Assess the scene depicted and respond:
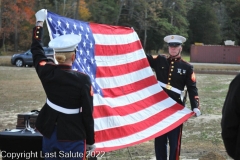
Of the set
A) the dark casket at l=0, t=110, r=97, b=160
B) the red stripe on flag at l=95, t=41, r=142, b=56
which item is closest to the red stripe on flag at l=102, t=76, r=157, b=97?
the red stripe on flag at l=95, t=41, r=142, b=56

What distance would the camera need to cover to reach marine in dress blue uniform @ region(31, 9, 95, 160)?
11.3 feet

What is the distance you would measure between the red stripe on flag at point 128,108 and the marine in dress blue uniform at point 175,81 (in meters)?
0.27

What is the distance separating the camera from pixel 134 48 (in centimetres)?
595

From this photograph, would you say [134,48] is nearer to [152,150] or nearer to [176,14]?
[152,150]

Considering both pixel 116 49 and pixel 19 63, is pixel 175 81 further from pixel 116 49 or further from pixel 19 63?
pixel 19 63

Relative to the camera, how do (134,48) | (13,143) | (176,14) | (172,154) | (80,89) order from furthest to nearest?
1. (176,14)
2. (134,48)
3. (172,154)
4. (13,143)
5. (80,89)

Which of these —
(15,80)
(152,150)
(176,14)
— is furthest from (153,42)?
(152,150)

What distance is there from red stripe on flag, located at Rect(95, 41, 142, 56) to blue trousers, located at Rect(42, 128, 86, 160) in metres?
1.83

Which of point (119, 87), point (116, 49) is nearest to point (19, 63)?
point (116, 49)

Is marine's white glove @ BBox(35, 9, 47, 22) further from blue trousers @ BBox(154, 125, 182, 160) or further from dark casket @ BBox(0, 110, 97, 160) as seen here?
blue trousers @ BBox(154, 125, 182, 160)

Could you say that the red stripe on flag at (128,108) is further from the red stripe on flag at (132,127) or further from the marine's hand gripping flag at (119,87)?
the red stripe on flag at (132,127)

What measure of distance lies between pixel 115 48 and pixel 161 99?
0.89 metres

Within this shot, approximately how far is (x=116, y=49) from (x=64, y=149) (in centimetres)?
234

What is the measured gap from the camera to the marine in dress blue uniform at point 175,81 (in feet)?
17.1
